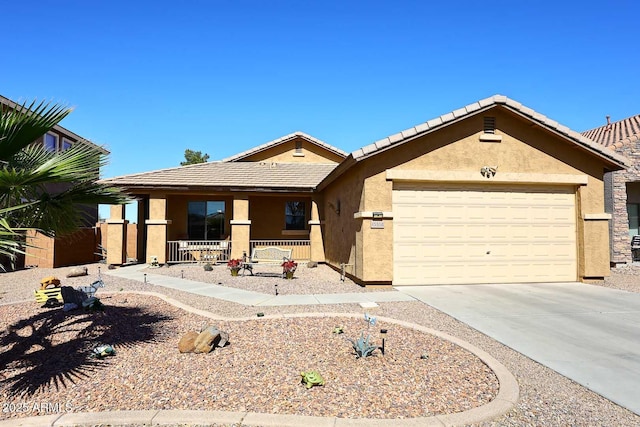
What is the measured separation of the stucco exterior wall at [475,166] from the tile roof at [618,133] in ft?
17.7

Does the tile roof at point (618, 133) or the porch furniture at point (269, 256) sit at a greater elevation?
the tile roof at point (618, 133)

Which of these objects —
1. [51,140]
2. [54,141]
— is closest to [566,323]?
[51,140]

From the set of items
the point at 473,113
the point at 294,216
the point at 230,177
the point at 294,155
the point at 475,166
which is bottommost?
the point at 294,216

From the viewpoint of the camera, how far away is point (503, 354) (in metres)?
5.19

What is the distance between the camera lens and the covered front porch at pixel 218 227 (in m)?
15.3

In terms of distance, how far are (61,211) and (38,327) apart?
101 inches

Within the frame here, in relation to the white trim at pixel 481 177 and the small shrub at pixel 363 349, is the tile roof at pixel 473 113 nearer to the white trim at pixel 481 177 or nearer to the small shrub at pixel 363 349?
the white trim at pixel 481 177

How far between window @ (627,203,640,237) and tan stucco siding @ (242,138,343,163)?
14033 millimetres

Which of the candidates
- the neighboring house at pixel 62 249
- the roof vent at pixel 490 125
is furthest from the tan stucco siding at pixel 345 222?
the neighboring house at pixel 62 249

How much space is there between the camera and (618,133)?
16969 mm

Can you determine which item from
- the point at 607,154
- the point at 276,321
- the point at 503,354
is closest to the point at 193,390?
the point at 276,321

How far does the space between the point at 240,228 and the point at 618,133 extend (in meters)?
17.8

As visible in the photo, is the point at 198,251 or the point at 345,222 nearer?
the point at 345,222

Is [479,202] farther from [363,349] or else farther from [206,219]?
[206,219]
